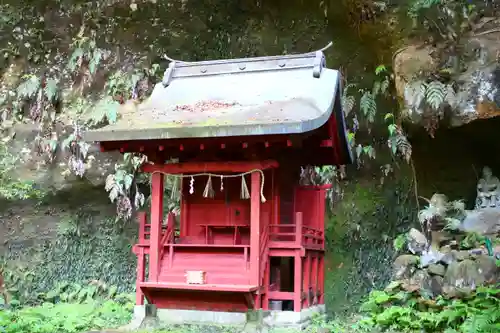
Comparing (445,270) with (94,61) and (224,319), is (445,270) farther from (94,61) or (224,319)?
(94,61)

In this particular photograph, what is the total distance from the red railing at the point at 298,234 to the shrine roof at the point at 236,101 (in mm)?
2064

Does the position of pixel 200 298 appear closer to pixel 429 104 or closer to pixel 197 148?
pixel 197 148

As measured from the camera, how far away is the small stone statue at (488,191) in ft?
44.5

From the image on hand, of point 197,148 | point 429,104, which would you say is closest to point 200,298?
point 197,148

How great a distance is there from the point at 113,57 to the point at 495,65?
12.7 metres

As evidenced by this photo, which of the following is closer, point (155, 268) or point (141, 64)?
point (155, 268)

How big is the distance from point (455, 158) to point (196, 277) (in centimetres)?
953

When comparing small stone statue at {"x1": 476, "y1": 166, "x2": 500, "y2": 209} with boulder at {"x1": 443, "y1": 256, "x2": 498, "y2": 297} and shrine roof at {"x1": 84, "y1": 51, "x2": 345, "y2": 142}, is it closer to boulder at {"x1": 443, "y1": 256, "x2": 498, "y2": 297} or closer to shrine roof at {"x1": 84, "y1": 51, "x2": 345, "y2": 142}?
boulder at {"x1": 443, "y1": 256, "x2": 498, "y2": 297}

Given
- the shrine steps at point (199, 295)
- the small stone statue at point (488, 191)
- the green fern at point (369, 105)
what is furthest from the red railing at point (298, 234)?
the green fern at point (369, 105)

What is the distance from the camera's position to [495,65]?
488 inches

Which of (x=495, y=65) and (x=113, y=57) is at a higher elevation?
(x=113, y=57)

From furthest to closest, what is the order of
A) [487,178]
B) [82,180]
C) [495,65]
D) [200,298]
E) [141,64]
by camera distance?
[141,64]
[82,180]
[487,178]
[495,65]
[200,298]

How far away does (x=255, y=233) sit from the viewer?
31.7ft

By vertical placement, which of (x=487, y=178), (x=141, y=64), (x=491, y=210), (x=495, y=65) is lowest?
(x=491, y=210)
